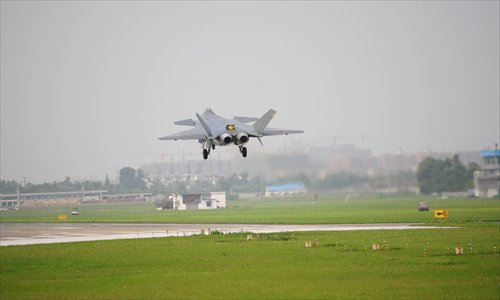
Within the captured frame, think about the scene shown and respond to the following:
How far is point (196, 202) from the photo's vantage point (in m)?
150

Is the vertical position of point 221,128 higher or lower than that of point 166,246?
higher

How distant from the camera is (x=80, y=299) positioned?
3766 cm

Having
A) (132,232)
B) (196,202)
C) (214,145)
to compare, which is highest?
(214,145)

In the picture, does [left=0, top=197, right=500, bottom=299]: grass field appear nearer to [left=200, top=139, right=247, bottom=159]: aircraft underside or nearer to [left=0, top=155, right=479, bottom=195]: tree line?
[left=200, top=139, right=247, bottom=159]: aircraft underside

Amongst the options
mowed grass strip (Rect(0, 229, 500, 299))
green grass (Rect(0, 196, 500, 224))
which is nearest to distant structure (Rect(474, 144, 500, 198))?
green grass (Rect(0, 196, 500, 224))

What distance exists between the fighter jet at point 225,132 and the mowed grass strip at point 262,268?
718 cm

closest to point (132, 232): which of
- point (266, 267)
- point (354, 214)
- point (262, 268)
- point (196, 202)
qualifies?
point (354, 214)

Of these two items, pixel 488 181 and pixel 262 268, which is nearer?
pixel 262 268

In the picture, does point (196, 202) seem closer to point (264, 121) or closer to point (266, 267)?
point (264, 121)

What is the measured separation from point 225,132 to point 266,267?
8.46 metres

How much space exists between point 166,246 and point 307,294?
25878 millimetres

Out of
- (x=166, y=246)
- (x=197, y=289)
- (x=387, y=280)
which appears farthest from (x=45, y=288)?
(x=166, y=246)

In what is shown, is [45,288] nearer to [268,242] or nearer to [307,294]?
[307,294]

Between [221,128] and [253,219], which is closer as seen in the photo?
[221,128]
